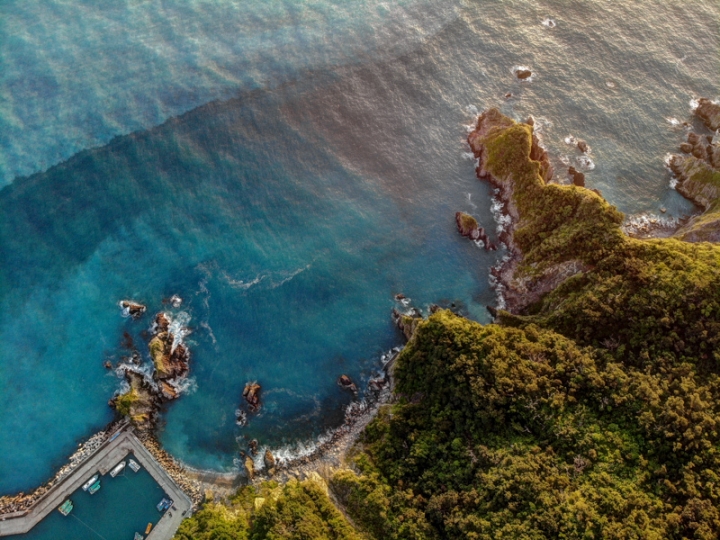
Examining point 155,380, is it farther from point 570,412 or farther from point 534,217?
point 534,217

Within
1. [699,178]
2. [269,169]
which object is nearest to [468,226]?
[269,169]

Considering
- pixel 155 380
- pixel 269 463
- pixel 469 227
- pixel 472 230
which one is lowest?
pixel 269 463

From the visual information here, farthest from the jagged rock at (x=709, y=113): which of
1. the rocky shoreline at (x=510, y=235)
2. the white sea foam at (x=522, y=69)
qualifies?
the rocky shoreline at (x=510, y=235)

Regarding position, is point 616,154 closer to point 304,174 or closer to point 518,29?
point 518,29

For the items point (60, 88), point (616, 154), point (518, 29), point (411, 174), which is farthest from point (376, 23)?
point (60, 88)

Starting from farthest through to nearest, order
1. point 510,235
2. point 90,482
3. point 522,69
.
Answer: point 522,69 → point 510,235 → point 90,482

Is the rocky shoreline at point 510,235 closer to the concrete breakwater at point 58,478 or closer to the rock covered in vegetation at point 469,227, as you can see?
the rock covered in vegetation at point 469,227

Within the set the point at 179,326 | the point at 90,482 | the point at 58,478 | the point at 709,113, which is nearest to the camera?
the point at 90,482

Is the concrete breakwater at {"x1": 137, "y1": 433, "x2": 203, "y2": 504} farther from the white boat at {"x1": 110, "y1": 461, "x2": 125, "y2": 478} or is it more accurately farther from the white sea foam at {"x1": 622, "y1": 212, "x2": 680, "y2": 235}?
the white sea foam at {"x1": 622, "y1": 212, "x2": 680, "y2": 235}
